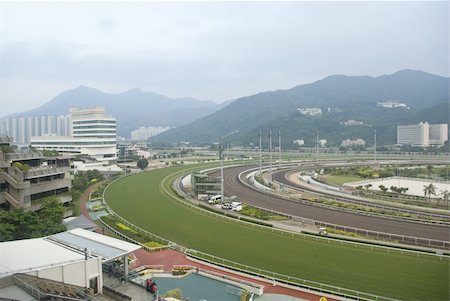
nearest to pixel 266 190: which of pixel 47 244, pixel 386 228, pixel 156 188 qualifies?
pixel 156 188

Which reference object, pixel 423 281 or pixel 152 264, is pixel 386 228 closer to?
pixel 423 281

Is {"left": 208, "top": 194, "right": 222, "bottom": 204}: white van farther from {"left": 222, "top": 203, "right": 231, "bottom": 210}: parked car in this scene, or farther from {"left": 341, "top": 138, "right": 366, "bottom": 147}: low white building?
{"left": 341, "top": 138, "right": 366, "bottom": 147}: low white building

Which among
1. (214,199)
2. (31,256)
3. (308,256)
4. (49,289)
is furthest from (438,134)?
(49,289)

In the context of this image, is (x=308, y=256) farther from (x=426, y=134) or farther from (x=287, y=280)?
(x=426, y=134)

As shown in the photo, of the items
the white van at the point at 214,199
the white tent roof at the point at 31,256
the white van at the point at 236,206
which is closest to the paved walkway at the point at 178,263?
the white tent roof at the point at 31,256

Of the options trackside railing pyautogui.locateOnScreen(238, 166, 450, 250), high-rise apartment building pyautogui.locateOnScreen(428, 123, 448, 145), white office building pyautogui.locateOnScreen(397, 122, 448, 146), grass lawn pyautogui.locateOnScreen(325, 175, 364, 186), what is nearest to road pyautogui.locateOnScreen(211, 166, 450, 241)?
trackside railing pyautogui.locateOnScreen(238, 166, 450, 250)

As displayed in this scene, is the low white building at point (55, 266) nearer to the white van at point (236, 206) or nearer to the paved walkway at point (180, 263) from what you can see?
the paved walkway at point (180, 263)
